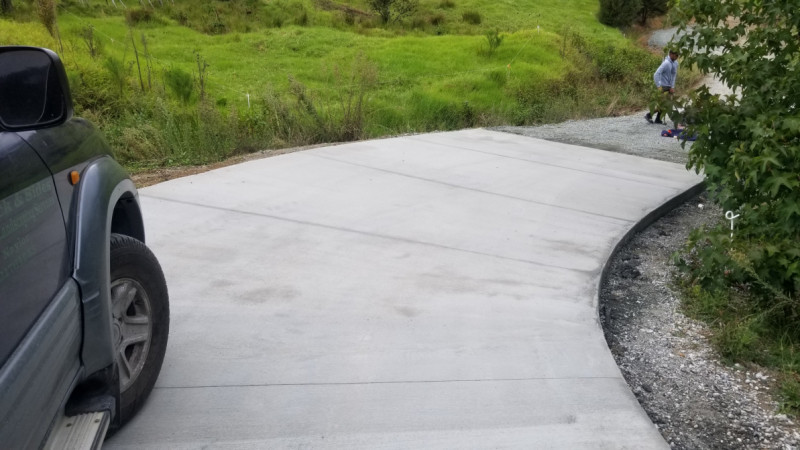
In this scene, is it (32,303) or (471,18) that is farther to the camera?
(471,18)

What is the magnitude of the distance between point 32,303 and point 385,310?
8.48ft

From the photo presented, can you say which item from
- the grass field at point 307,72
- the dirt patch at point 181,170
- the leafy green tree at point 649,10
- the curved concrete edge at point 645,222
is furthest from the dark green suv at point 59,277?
the leafy green tree at point 649,10

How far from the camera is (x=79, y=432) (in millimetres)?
2676

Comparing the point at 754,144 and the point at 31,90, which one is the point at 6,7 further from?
the point at 754,144

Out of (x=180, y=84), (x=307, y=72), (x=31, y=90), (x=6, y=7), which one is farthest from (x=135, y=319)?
(x=6, y=7)

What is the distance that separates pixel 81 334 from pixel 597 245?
4452mm

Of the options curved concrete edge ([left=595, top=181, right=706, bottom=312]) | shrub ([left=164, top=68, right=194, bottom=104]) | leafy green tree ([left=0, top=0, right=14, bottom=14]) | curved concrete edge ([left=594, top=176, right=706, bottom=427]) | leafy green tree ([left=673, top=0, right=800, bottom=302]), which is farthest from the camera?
leafy green tree ([left=0, top=0, right=14, bottom=14])

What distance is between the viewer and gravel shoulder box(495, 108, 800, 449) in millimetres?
3686

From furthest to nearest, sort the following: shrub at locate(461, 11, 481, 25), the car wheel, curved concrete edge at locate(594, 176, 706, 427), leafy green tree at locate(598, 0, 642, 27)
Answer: leafy green tree at locate(598, 0, 642, 27), shrub at locate(461, 11, 481, 25), curved concrete edge at locate(594, 176, 706, 427), the car wheel

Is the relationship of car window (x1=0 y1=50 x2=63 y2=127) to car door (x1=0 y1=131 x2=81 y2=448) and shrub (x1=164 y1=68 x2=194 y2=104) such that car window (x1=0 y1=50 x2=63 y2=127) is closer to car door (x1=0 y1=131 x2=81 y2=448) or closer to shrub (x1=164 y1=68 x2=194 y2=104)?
car door (x1=0 y1=131 x2=81 y2=448)

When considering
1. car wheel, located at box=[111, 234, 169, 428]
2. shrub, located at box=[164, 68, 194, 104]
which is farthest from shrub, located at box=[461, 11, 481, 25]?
car wheel, located at box=[111, 234, 169, 428]

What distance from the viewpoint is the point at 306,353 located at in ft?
13.5

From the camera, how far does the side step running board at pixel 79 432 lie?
2.59 metres

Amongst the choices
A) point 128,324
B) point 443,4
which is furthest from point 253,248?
point 443,4
